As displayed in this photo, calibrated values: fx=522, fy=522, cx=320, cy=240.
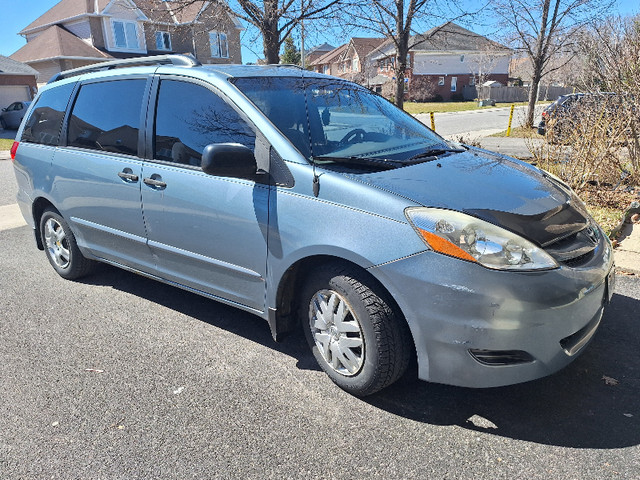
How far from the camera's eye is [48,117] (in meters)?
4.73

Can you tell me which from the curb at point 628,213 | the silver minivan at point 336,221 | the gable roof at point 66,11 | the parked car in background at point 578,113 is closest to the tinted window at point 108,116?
the silver minivan at point 336,221

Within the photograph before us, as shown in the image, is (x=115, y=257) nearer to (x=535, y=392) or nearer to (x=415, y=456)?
(x=415, y=456)

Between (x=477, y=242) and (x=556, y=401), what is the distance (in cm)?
111

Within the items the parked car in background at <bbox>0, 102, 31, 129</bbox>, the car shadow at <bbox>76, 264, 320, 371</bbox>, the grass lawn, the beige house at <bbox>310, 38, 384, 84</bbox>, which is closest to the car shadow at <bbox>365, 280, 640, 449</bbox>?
the car shadow at <bbox>76, 264, 320, 371</bbox>

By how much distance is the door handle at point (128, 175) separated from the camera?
373cm

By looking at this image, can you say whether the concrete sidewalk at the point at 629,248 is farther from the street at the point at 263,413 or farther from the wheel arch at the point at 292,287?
the wheel arch at the point at 292,287

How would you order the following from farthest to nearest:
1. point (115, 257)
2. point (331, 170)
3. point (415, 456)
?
point (115, 257) → point (331, 170) → point (415, 456)

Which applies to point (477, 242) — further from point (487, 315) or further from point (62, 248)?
point (62, 248)

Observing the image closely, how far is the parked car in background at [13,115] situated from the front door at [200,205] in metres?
26.1

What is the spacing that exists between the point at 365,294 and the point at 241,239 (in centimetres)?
89

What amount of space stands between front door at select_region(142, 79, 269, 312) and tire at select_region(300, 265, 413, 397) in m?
0.40

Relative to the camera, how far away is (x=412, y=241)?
8.34 ft

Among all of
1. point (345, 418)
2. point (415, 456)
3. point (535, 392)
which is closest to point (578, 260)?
point (535, 392)

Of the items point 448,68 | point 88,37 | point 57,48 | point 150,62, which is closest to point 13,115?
point 57,48
